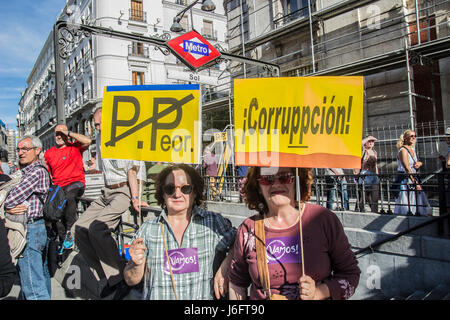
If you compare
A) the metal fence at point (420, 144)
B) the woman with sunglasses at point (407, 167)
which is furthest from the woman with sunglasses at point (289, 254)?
the metal fence at point (420, 144)

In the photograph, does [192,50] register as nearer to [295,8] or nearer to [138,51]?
[295,8]

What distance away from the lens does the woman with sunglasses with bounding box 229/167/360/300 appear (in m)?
2.05

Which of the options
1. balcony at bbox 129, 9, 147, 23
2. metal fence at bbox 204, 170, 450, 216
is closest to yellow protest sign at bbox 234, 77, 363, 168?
metal fence at bbox 204, 170, 450, 216

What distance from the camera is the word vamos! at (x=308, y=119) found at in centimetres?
224

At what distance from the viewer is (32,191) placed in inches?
148

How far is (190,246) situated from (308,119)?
4.08 ft

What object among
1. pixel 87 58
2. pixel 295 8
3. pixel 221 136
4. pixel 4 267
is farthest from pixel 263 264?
pixel 87 58

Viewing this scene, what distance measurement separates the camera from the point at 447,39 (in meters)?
8.88

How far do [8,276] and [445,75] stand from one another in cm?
1192

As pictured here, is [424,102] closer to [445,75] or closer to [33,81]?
[445,75]

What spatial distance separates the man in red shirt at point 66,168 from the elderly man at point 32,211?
2.16 ft

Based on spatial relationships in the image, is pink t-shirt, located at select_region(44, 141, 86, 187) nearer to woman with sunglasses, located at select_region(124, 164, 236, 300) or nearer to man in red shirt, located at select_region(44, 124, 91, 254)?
man in red shirt, located at select_region(44, 124, 91, 254)

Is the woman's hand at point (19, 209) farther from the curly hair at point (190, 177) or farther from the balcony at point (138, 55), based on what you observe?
the balcony at point (138, 55)
